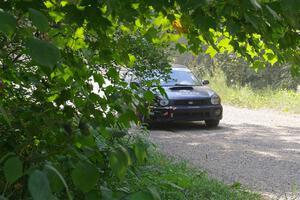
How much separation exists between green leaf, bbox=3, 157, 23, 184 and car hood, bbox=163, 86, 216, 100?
11415 mm

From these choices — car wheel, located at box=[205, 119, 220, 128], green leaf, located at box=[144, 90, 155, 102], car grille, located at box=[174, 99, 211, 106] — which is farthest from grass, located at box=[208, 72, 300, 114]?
green leaf, located at box=[144, 90, 155, 102]

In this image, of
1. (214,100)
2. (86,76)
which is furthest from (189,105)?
(86,76)

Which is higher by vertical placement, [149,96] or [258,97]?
[149,96]

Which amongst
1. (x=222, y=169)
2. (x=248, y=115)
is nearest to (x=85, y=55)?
(x=222, y=169)

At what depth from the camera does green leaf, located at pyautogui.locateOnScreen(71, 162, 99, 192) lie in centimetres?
144

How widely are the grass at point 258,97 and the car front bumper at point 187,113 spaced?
15.5ft

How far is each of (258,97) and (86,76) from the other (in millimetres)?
17055

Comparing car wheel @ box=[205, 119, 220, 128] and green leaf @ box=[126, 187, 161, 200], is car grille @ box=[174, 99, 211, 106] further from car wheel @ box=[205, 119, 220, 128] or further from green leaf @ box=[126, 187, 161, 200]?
green leaf @ box=[126, 187, 161, 200]

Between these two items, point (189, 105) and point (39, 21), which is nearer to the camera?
point (39, 21)

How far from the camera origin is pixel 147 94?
262 cm

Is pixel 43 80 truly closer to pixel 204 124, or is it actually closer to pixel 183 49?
pixel 183 49

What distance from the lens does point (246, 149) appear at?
33.8ft

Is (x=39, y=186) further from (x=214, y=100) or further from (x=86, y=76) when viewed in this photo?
(x=214, y=100)

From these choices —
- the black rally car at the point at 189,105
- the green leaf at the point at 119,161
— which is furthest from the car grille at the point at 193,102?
the green leaf at the point at 119,161
